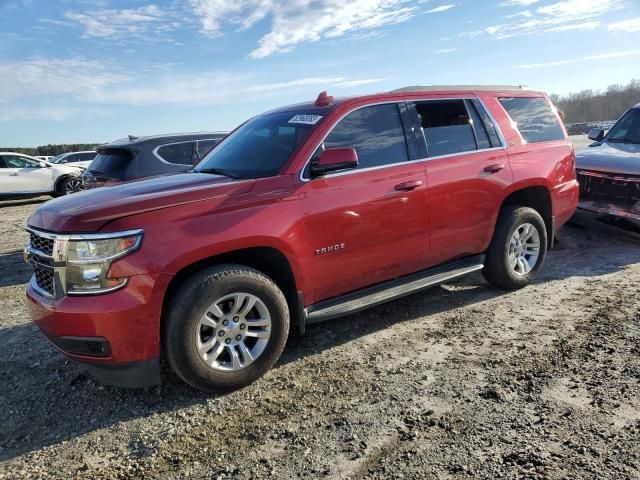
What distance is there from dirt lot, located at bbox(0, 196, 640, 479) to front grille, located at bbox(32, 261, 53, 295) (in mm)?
828

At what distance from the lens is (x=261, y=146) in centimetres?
421

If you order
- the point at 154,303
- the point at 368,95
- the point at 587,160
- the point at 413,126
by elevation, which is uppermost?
the point at 368,95

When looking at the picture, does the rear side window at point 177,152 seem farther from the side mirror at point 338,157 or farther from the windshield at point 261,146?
the side mirror at point 338,157

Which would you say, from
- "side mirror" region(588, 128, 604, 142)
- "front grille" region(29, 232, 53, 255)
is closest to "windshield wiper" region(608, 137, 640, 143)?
"side mirror" region(588, 128, 604, 142)

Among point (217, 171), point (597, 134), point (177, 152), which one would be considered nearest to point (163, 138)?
point (177, 152)

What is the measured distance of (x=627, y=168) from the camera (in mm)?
6594

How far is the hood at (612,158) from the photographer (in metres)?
6.62

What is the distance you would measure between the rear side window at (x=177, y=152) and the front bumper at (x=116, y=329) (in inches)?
179

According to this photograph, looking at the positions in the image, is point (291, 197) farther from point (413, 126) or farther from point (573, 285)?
point (573, 285)

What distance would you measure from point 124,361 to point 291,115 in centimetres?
242

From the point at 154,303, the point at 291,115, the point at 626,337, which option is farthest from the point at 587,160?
the point at 154,303

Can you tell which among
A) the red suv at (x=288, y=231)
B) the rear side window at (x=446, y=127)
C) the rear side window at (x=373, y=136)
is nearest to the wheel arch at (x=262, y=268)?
the red suv at (x=288, y=231)

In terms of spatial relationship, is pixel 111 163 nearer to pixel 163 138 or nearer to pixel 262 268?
pixel 163 138

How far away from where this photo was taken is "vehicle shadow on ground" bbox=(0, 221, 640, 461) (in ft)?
10.5
